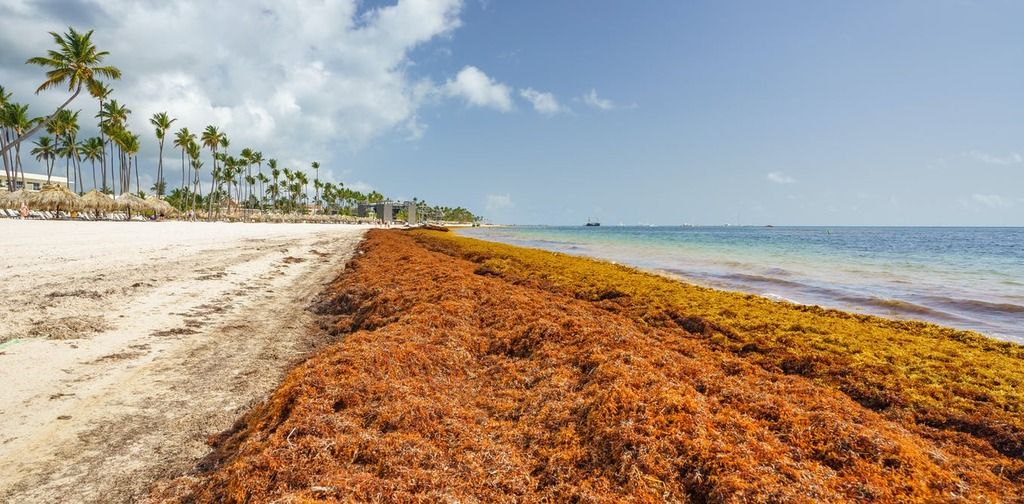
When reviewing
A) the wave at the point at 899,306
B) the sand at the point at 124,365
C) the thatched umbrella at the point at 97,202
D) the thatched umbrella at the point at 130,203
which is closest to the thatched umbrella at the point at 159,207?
the thatched umbrella at the point at 130,203

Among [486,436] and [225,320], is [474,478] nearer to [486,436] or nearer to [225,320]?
[486,436]

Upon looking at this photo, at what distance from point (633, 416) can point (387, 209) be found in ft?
478

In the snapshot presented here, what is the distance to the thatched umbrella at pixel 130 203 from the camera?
199 ft

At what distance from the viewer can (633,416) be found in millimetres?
4352

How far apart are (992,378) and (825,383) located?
2199mm

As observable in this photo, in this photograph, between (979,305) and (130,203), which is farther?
(130,203)

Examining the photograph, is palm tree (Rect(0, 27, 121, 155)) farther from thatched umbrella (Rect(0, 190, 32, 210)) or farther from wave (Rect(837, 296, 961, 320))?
wave (Rect(837, 296, 961, 320))

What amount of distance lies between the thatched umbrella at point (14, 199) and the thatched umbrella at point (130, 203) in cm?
873

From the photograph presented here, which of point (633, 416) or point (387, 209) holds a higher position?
point (387, 209)

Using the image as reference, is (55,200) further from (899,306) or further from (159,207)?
(899,306)

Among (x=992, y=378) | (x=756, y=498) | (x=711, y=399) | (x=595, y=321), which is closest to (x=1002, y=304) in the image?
(x=992, y=378)

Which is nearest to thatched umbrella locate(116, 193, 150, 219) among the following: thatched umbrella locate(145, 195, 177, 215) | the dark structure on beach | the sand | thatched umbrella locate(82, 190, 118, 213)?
thatched umbrella locate(82, 190, 118, 213)

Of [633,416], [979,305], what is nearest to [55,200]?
[633,416]

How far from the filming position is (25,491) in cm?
404
